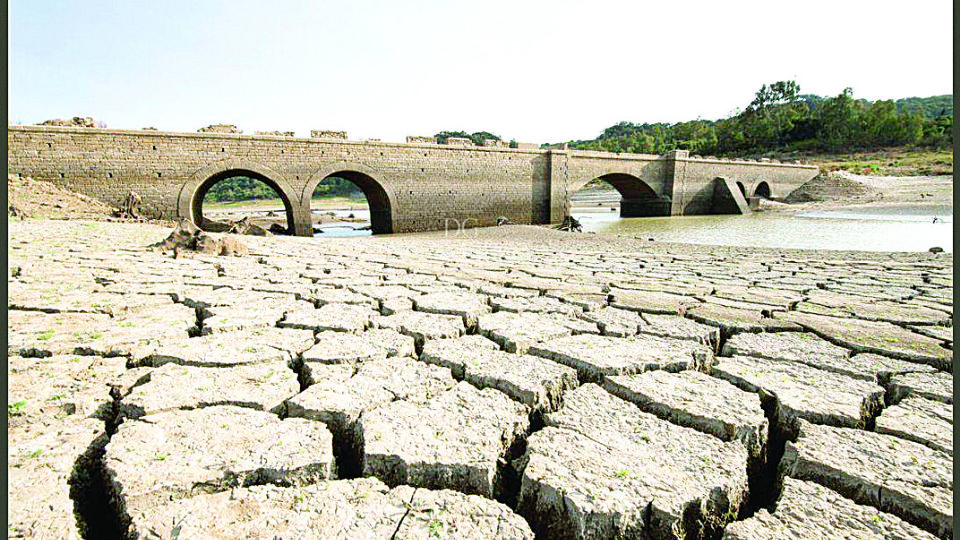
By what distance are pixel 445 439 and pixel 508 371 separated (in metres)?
0.51

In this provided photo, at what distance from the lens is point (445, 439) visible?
1.23 meters

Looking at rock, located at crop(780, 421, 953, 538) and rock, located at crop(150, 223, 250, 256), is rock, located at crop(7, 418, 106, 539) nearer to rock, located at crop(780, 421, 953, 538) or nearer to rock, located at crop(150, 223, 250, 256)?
rock, located at crop(780, 421, 953, 538)

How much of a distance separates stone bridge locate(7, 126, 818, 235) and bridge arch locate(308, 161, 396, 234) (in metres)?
0.03

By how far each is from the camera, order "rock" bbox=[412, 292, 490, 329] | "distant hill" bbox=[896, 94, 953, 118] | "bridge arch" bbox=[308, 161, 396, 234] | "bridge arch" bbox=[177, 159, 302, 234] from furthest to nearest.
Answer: "distant hill" bbox=[896, 94, 953, 118] → "bridge arch" bbox=[308, 161, 396, 234] → "bridge arch" bbox=[177, 159, 302, 234] → "rock" bbox=[412, 292, 490, 329]

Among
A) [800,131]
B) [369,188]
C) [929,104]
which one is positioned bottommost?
[369,188]

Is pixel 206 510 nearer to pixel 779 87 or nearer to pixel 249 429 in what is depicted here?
pixel 249 429

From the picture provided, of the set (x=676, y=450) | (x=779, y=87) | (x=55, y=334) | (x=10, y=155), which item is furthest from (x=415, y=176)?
(x=779, y=87)

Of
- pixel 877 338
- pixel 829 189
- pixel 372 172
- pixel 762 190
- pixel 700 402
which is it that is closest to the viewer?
pixel 700 402

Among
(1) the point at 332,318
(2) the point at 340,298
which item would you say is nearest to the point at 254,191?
(2) the point at 340,298

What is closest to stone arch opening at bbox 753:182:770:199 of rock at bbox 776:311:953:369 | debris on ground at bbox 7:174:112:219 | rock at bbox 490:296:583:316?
rock at bbox 776:311:953:369

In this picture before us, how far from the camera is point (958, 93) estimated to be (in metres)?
0.89

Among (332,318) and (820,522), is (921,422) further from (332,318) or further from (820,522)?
(332,318)

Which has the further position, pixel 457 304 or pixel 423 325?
pixel 457 304

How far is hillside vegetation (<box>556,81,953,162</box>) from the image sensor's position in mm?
43919
